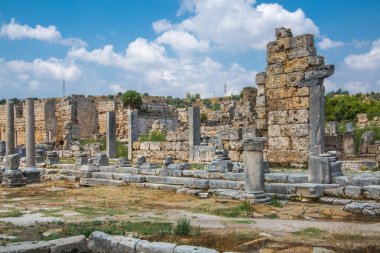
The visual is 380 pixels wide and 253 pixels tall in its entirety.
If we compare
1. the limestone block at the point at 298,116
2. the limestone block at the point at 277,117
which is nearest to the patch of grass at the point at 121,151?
the limestone block at the point at 277,117

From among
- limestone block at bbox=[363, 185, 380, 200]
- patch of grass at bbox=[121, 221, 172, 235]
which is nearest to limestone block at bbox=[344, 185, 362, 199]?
limestone block at bbox=[363, 185, 380, 200]

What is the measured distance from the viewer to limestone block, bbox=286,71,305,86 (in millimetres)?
12773

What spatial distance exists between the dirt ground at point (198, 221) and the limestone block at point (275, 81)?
481cm

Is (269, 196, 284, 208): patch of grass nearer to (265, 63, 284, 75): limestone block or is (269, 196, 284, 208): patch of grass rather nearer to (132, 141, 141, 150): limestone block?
(265, 63, 284, 75): limestone block

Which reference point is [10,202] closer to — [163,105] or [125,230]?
[125,230]

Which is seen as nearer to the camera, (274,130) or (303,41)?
(303,41)

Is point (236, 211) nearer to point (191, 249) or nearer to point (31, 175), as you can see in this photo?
point (191, 249)

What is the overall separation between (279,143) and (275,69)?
93.9 inches

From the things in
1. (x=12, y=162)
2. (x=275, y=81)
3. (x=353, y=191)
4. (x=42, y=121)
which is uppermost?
(x=275, y=81)

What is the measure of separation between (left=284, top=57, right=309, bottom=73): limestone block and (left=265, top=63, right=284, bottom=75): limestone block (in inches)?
5.7

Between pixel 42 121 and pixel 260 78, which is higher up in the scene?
pixel 260 78

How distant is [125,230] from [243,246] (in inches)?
83.3

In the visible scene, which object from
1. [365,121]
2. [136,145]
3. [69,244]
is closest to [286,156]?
[69,244]

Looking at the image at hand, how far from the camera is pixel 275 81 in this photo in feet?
44.3
